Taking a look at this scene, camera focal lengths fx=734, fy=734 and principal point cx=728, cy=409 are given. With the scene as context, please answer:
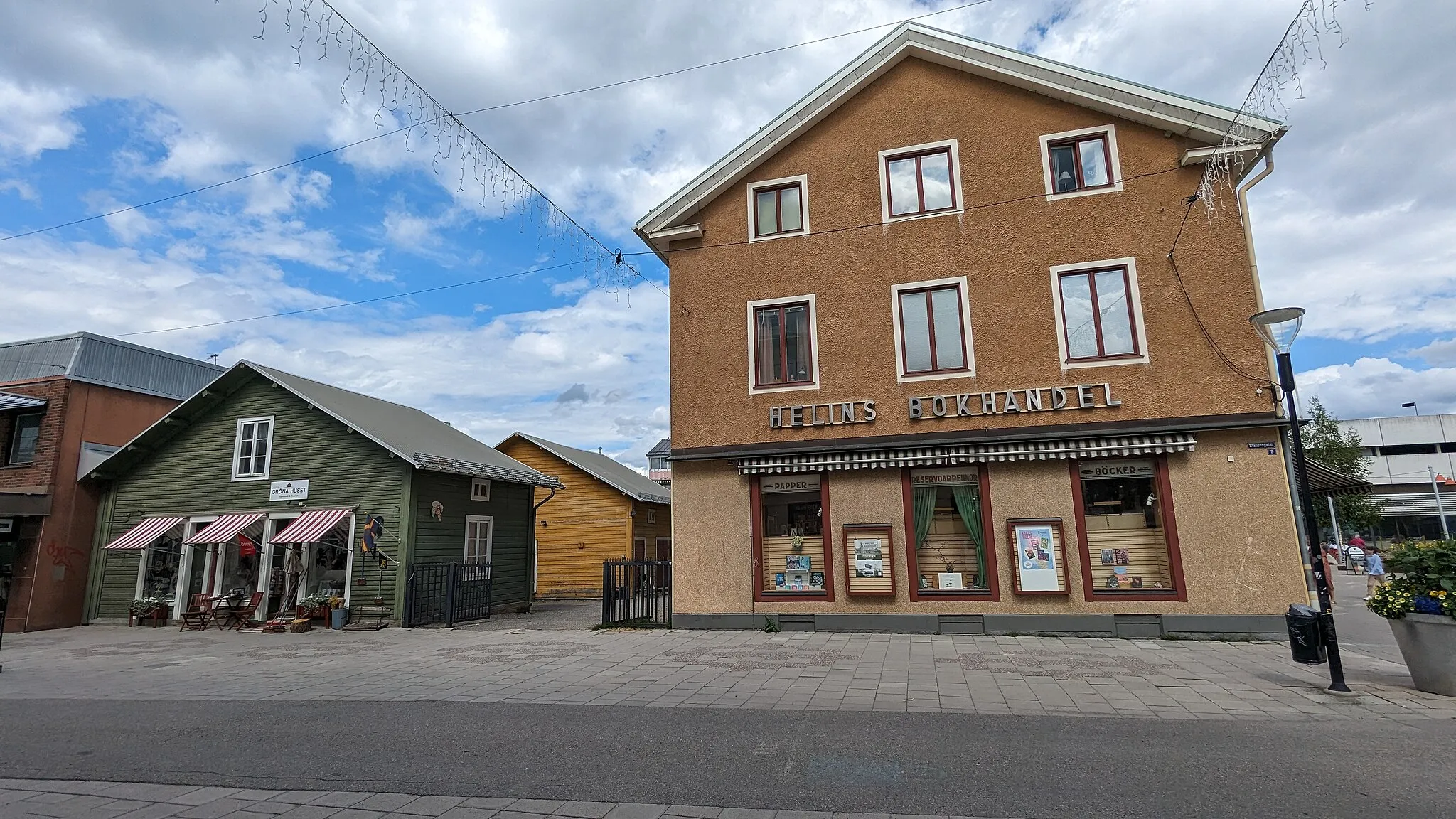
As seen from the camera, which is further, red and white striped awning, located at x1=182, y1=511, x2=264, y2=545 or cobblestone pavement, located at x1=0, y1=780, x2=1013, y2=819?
red and white striped awning, located at x1=182, y1=511, x2=264, y2=545

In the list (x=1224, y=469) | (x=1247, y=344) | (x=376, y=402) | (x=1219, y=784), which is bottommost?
(x=1219, y=784)

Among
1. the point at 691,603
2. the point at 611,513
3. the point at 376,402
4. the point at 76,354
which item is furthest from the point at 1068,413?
the point at 76,354

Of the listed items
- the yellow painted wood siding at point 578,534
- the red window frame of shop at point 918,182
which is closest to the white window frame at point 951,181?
the red window frame of shop at point 918,182

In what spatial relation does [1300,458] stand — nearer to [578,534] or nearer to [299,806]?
[299,806]

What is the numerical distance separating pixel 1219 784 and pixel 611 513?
22.0 meters

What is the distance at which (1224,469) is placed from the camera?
11836 mm

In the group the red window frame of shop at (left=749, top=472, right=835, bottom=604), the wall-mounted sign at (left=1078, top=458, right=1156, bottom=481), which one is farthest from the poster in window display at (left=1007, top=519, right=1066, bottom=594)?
the red window frame of shop at (left=749, top=472, right=835, bottom=604)

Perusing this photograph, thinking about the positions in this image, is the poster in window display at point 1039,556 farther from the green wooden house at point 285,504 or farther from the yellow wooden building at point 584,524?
the yellow wooden building at point 584,524

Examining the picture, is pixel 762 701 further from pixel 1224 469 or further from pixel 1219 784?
pixel 1224 469

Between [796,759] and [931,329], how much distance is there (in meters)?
9.46

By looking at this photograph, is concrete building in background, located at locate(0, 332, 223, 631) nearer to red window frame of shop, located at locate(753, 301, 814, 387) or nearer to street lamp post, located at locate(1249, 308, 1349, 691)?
red window frame of shop, located at locate(753, 301, 814, 387)

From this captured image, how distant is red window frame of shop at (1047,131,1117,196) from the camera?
43.2 feet

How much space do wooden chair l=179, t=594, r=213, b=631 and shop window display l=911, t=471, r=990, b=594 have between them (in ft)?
52.5

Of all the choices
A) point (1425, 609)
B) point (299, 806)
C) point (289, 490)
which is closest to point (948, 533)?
point (1425, 609)
